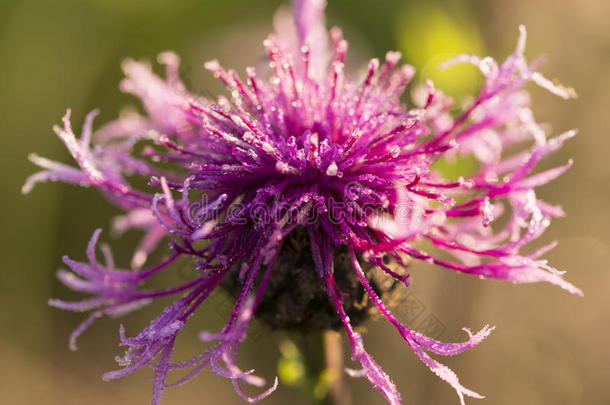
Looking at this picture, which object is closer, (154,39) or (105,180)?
(105,180)

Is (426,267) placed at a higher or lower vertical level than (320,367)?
higher

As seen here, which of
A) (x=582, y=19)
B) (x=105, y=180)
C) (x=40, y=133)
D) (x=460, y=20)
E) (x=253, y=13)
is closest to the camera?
(x=105, y=180)

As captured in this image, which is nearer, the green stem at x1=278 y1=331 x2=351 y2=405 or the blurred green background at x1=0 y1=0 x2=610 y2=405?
the green stem at x1=278 y1=331 x2=351 y2=405

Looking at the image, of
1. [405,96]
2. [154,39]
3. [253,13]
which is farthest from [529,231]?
[154,39]

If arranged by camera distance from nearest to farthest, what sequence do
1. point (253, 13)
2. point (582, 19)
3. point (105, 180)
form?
1. point (105, 180)
2. point (582, 19)
3. point (253, 13)

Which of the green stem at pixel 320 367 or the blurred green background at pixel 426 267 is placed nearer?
the green stem at pixel 320 367

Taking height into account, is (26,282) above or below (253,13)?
below

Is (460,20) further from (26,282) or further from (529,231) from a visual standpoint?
(26,282)

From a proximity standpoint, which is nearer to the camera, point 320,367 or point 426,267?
point 320,367
